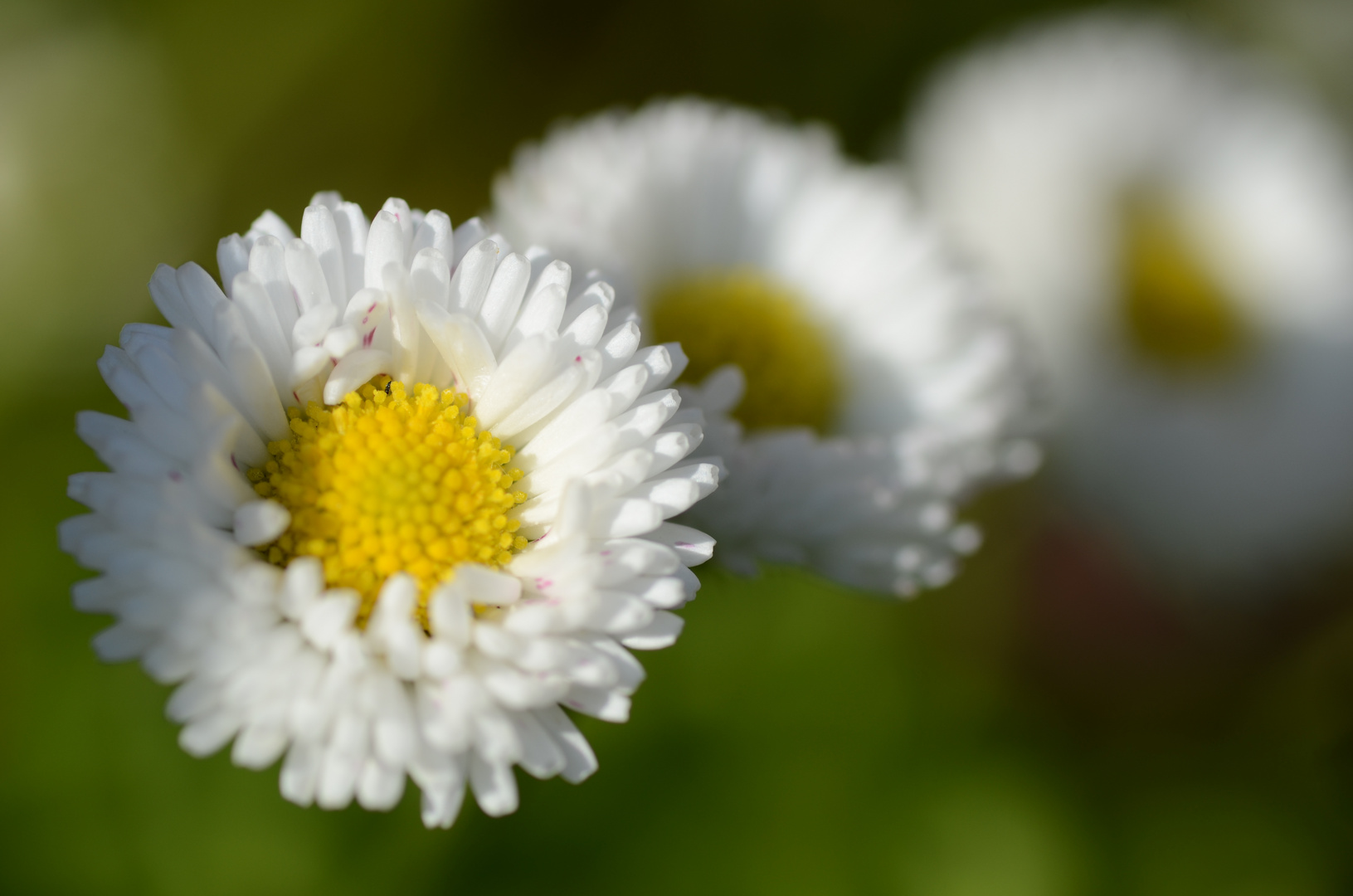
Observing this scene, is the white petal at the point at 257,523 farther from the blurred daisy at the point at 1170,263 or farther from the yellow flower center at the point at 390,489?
the blurred daisy at the point at 1170,263

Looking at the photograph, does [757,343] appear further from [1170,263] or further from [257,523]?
[1170,263]

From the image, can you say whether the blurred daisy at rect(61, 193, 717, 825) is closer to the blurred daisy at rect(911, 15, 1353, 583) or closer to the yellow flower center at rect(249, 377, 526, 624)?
the yellow flower center at rect(249, 377, 526, 624)

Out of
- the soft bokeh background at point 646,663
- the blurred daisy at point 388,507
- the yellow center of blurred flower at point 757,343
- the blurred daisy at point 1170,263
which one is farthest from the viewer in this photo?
the blurred daisy at point 1170,263

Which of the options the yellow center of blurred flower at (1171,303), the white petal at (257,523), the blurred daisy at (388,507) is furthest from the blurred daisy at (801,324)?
the yellow center of blurred flower at (1171,303)

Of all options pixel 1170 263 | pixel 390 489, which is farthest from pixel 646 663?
pixel 1170 263

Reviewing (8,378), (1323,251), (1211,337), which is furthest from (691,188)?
(1323,251)
